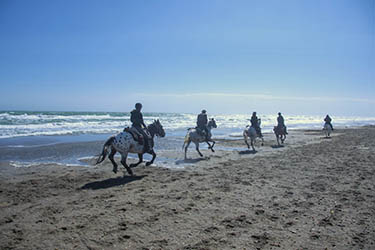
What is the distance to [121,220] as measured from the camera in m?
4.95

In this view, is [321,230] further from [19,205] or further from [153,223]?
[19,205]

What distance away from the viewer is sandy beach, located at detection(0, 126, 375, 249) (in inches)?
163

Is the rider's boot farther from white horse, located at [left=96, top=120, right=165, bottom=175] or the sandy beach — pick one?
the sandy beach

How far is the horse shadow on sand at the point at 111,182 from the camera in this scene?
300 inches

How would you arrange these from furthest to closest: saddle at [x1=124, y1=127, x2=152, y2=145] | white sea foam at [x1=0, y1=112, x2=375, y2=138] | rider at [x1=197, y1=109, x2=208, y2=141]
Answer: white sea foam at [x1=0, y1=112, x2=375, y2=138]
rider at [x1=197, y1=109, x2=208, y2=141]
saddle at [x1=124, y1=127, x2=152, y2=145]

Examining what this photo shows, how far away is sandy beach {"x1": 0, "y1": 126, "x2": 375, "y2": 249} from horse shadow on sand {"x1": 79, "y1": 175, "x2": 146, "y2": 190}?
0.03m

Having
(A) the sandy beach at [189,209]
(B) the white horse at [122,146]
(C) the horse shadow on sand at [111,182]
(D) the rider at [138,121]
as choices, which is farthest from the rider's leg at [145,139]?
(C) the horse shadow on sand at [111,182]

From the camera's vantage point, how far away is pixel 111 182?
26.8 ft

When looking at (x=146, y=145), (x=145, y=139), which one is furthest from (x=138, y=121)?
(x=146, y=145)

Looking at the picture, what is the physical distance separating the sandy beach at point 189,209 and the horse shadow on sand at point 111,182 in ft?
0.11

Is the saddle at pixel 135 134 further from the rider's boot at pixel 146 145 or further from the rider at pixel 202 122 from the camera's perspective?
the rider at pixel 202 122

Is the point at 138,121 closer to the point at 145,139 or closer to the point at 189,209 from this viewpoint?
the point at 145,139

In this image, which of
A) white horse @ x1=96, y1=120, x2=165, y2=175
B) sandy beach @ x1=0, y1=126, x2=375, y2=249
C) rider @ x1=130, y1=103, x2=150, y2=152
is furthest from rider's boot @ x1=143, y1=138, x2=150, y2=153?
sandy beach @ x1=0, y1=126, x2=375, y2=249

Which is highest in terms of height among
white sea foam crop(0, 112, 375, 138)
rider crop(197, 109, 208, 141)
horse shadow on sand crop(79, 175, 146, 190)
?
rider crop(197, 109, 208, 141)
